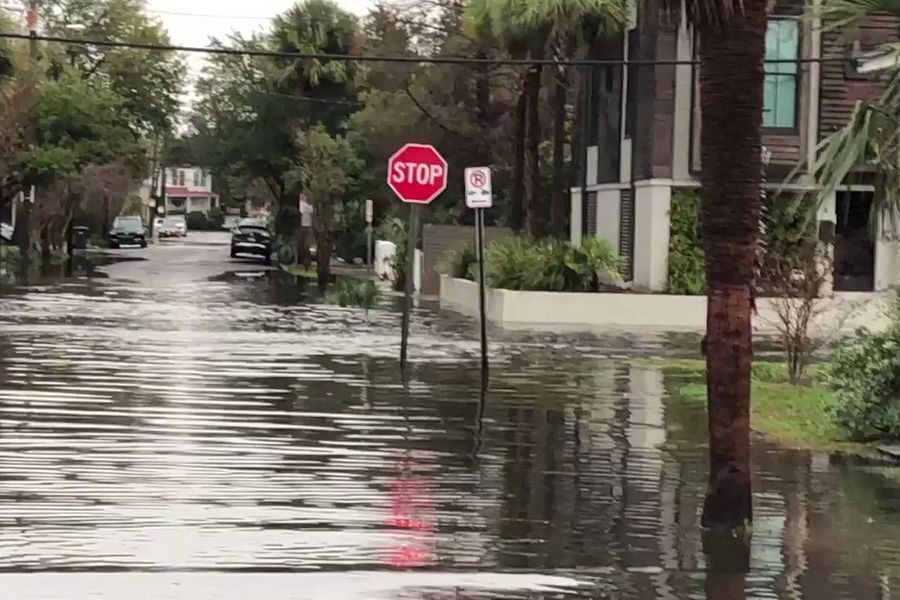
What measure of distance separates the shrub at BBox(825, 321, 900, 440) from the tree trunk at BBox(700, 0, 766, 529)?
4400mm

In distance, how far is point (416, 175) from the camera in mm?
18578

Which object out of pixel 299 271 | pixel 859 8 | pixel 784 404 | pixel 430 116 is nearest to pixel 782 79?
pixel 430 116

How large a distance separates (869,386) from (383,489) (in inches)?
195

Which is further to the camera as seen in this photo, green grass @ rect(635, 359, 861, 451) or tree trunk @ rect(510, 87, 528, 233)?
tree trunk @ rect(510, 87, 528, 233)

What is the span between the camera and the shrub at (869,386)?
511 inches

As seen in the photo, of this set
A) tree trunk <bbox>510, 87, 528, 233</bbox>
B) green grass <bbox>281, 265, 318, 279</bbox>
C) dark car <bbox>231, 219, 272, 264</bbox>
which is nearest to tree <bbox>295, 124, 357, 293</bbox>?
green grass <bbox>281, 265, 318, 279</bbox>

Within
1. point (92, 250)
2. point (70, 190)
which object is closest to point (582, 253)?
point (70, 190)

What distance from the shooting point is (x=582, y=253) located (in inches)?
1161

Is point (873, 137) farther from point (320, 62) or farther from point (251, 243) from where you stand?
point (251, 243)

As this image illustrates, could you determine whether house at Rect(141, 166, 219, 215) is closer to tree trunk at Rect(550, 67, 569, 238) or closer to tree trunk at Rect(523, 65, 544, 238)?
tree trunk at Rect(523, 65, 544, 238)

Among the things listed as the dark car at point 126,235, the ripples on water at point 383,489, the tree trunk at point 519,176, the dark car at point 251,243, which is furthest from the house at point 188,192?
the ripples on water at point 383,489

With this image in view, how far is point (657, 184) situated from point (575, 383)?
519 inches

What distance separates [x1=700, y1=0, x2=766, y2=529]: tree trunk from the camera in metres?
8.91

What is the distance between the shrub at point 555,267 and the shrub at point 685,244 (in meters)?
1.30
